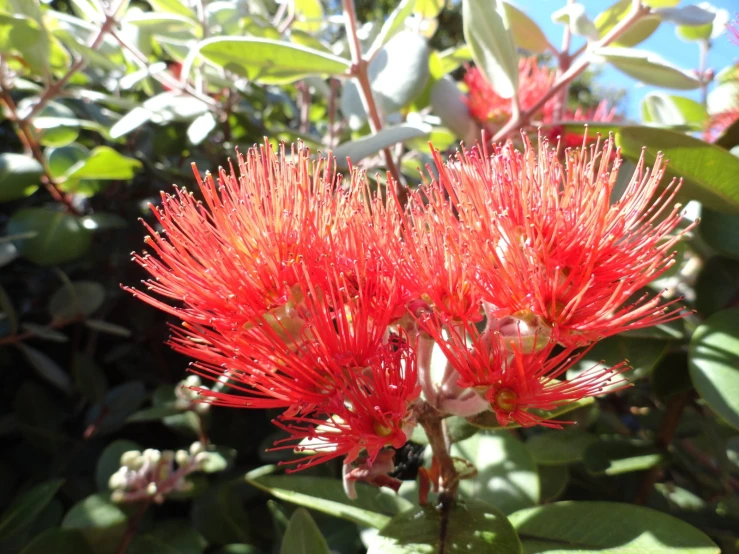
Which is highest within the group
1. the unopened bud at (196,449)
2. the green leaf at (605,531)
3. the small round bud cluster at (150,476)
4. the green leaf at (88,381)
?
the green leaf at (88,381)

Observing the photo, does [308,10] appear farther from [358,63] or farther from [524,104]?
[524,104]

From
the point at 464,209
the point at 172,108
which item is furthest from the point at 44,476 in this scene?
the point at 464,209

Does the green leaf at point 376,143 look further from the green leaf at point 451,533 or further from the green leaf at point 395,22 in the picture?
the green leaf at point 451,533

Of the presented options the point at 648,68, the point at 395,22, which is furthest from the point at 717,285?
the point at 395,22

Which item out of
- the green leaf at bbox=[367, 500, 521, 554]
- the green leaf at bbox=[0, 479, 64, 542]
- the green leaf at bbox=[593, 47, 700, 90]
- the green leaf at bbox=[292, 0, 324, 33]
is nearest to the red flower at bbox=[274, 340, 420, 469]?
the green leaf at bbox=[367, 500, 521, 554]

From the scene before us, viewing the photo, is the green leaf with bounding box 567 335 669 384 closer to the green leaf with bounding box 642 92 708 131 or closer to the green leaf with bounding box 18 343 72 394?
the green leaf with bounding box 642 92 708 131

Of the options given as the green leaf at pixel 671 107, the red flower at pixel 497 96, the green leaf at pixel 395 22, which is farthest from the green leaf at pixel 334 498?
the green leaf at pixel 671 107
